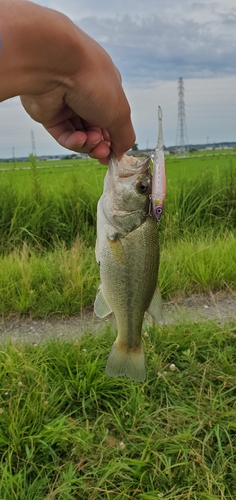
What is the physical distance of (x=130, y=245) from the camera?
191cm

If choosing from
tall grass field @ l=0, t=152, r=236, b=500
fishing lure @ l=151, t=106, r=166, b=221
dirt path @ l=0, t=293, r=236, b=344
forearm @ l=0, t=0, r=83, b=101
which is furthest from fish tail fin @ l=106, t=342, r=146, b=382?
dirt path @ l=0, t=293, r=236, b=344

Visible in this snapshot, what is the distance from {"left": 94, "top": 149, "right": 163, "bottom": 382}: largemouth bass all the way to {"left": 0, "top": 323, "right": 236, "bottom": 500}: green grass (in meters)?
0.84

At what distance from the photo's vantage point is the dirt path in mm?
4082

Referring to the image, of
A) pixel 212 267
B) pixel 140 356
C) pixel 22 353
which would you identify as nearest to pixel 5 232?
pixel 212 267

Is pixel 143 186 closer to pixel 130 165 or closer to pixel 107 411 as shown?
pixel 130 165

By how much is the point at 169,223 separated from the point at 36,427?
13.7 feet

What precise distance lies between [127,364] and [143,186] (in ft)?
2.50

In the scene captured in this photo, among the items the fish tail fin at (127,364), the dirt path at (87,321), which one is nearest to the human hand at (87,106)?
the fish tail fin at (127,364)

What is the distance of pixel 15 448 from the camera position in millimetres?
2619

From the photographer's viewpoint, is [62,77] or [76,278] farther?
[76,278]

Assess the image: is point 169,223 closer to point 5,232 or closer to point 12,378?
point 5,232

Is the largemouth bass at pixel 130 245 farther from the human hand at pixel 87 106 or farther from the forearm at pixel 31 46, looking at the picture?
the forearm at pixel 31 46

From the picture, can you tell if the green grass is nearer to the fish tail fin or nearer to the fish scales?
the fish tail fin

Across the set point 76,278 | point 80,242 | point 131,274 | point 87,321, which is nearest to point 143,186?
point 131,274
